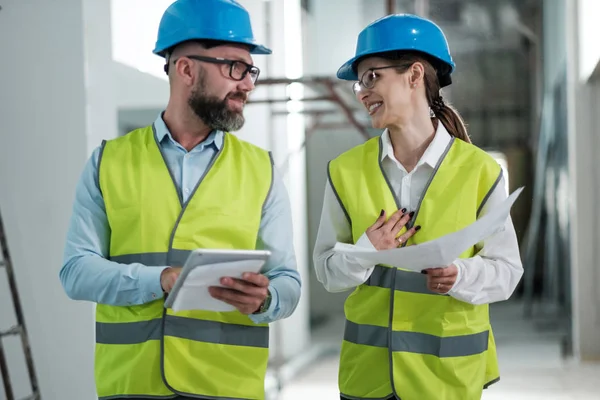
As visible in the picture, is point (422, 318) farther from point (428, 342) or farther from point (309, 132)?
point (309, 132)

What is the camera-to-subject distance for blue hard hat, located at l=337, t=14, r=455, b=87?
192cm

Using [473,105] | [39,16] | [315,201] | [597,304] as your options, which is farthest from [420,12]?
[473,105]

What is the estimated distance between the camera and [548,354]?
250 inches

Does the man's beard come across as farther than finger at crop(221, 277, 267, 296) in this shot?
Yes

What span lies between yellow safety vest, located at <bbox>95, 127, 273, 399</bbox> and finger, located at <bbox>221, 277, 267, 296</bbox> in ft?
0.66

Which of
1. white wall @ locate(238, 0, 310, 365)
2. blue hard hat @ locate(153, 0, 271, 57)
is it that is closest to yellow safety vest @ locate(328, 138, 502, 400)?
blue hard hat @ locate(153, 0, 271, 57)

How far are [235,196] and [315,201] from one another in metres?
7.68

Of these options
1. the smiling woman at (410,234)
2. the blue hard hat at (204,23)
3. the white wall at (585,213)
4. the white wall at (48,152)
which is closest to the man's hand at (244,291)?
the smiling woman at (410,234)

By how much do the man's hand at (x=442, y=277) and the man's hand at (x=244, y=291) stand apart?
0.36 metres

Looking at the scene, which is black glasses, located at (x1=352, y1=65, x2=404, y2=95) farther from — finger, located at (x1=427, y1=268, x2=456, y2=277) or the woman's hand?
finger, located at (x1=427, y1=268, x2=456, y2=277)

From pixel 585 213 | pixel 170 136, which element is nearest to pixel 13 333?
pixel 170 136

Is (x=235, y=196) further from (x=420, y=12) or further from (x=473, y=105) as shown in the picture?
(x=473, y=105)

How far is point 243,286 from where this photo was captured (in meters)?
1.53

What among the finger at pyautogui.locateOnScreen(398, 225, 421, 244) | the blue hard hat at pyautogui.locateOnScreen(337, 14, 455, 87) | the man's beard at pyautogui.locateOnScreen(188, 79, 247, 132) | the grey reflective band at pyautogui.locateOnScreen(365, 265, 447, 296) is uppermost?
the blue hard hat at pyautogui.locateOnScreen(337, 14, 455, 87)
